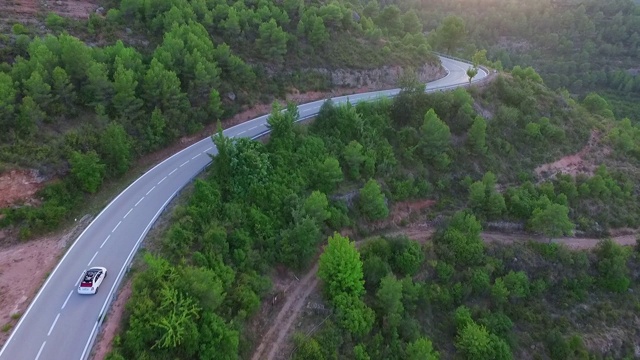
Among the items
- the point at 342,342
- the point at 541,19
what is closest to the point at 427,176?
the point at 342,342

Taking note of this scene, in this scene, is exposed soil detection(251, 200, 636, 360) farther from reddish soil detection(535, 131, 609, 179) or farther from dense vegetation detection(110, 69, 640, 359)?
reddish soil detection(535, 131, 609, 179)

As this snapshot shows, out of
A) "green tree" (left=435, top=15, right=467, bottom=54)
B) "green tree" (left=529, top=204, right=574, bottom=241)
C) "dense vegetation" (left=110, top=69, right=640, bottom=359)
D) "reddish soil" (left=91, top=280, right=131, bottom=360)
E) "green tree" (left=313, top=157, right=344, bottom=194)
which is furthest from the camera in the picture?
"green tree" (left=435, top=15, right=467, bottom=54)

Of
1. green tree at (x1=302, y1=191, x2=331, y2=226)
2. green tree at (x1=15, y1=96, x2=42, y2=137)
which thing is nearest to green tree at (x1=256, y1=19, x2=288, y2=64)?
green tree at (x1=302, y1=191, x2=331, y2=226)

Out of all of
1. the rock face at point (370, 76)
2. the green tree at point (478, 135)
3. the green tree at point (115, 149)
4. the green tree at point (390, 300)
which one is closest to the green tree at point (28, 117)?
the green tree at point (115, 149)

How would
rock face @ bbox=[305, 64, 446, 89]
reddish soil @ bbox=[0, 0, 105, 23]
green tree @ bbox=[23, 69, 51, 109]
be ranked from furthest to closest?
rock face @ bbox=[305, 64, 446, 89], reddish soil @ bbox=[0, 0, 105, 23], green tree @ bbox=[23, 69, 51, 109]

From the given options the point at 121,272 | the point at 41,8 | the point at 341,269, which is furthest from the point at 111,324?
the point at 41,8

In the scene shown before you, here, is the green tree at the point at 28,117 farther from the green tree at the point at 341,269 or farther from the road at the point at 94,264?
the green tree at the point at 341,269
